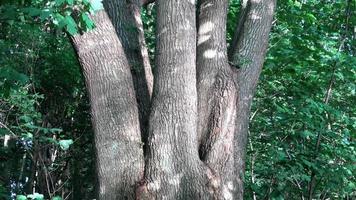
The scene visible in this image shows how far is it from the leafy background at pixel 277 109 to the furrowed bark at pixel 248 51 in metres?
0.77

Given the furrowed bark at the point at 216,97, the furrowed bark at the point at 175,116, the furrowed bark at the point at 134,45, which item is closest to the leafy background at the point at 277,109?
the furrowed bark at the point at 134,45

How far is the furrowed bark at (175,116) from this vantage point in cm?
385

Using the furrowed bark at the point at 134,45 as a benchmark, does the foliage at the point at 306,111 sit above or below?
below

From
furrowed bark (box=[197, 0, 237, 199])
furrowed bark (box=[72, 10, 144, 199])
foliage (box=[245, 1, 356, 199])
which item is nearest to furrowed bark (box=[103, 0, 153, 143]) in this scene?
furrowed bark (box=[72, 10, 144, 199])

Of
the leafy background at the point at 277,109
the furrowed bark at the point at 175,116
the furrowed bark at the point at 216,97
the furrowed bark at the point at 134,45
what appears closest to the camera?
the furrowed bark at the point at 175,116

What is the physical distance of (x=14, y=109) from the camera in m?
5.52

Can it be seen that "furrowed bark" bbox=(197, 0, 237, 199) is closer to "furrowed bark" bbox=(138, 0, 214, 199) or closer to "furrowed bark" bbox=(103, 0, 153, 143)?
"furrowed bark" bbox=(138, 0, 214, 199)

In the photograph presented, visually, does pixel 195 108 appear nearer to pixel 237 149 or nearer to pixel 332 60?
pixel 237 149

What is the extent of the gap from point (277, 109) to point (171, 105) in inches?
85.5

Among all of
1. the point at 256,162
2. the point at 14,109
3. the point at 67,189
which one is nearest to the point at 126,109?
the point at 14,109

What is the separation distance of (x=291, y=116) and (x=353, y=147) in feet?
3.57

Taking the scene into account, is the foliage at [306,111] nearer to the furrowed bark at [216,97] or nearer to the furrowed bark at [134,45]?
the furrowed bark at [216,97]

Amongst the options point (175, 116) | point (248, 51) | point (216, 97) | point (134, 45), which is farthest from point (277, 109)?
point (175, 116)

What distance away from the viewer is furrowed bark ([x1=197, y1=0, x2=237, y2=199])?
4.22 meters
